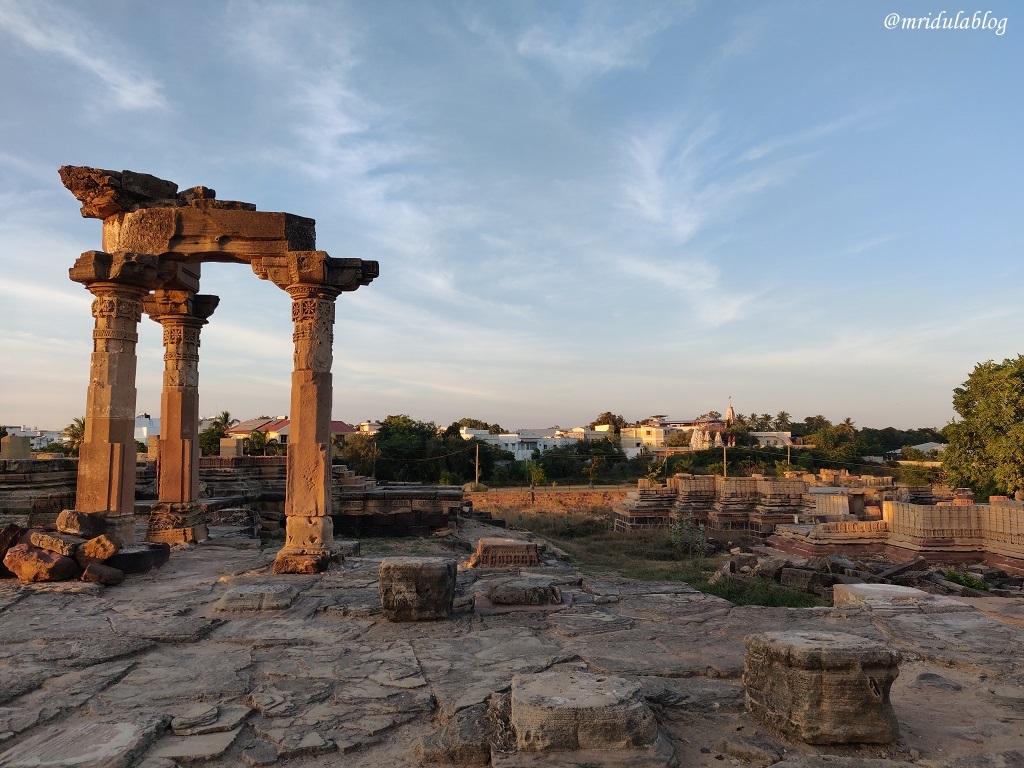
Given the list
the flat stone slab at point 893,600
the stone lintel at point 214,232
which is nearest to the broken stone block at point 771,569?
the flat stone slab at point 893,600

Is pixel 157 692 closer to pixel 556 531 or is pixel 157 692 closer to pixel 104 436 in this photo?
pixel 104 436

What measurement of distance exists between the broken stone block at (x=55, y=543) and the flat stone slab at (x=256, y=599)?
2.31 metres

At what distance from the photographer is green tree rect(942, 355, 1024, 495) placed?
26.8m

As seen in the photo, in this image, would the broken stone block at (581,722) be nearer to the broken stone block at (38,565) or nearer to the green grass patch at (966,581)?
the broken stone block at (38,565)

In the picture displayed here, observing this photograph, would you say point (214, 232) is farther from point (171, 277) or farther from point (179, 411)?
point (179, 411)

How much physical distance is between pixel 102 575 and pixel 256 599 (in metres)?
2.25

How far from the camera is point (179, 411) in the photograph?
10891mm

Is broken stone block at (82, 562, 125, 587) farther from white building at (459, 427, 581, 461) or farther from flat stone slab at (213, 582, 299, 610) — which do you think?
white building at (459, 427, 581, 461)

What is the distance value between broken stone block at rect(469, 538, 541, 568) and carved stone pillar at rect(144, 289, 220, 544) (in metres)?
5.14

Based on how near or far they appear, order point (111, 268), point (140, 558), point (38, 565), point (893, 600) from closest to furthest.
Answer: point (893, 600) < point (38, 565) < point (140, 558) < point (111, 268)

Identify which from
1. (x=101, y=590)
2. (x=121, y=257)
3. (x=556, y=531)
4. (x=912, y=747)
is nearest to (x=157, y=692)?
(x=101, y=590)

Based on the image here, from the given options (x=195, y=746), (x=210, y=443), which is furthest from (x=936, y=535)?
(x=210, y=443)

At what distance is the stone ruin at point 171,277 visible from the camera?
27.3ft

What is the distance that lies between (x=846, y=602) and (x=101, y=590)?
24.2 ft
